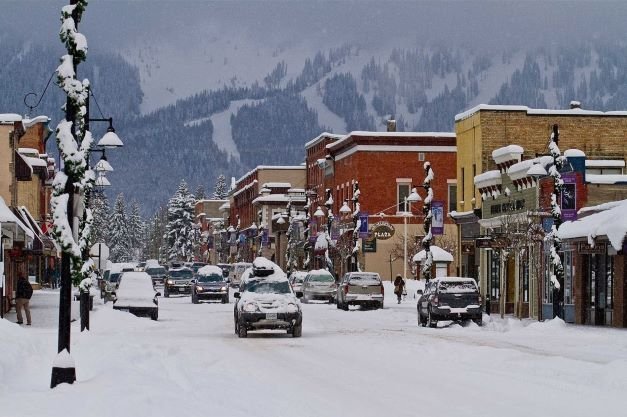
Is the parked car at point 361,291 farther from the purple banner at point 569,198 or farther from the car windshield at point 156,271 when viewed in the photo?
the car windshield at point 156,271

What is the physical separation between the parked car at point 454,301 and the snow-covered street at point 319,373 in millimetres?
3560

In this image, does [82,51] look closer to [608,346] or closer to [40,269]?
[608,346]

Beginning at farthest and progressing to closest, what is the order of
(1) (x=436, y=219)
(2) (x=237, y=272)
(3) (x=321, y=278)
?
(2) (x=237, y=272), (3) (x=321, y=278), (1) (x=436, y=219)

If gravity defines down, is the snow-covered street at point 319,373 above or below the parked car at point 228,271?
below

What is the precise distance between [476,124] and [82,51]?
4875cm

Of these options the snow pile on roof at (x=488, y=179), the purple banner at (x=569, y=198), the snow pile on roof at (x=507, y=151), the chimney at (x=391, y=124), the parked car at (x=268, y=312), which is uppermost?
the chimney at (x=391, y=124)

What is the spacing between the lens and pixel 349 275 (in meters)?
59.6

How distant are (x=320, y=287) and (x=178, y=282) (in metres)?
13.0

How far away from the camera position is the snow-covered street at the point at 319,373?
16.2 meters

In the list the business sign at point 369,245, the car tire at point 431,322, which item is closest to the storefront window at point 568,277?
the car tire at point 431,322

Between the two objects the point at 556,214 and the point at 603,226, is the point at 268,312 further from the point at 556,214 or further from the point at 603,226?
the point at 556,214

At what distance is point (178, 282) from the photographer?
262ft

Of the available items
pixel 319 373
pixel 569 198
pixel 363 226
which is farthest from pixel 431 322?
pixel 363 226

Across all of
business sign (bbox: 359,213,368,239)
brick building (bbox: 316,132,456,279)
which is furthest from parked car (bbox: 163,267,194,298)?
brick building (bbox: 316,132,456,279)
